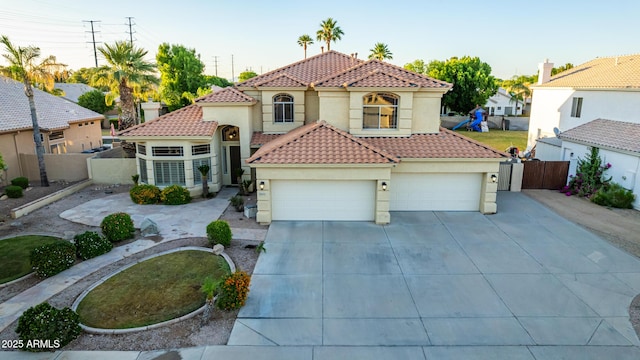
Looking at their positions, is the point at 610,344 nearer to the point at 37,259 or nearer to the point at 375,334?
the point at 375,334

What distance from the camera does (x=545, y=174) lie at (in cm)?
2245

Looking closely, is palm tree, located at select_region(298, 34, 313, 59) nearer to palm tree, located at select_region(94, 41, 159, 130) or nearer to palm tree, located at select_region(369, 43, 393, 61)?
palm tree, located at select_region(369, 43, 393, 61)

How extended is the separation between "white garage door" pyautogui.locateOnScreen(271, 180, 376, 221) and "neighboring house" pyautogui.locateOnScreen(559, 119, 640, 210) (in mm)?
12539

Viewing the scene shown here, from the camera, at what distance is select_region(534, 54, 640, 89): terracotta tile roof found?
2357cm

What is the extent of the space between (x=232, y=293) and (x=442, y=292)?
5814 mm

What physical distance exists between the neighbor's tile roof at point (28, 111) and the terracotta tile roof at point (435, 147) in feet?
65.8

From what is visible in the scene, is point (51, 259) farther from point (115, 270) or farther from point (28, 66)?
point (28, 66)

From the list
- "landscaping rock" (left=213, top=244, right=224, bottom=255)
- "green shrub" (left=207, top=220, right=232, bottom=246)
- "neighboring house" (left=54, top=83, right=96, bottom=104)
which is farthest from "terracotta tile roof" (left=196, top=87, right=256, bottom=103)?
"neighboring house" (left=54, top=83, right=96, bottom=104)

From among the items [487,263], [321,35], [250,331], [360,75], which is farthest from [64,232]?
[321,35]

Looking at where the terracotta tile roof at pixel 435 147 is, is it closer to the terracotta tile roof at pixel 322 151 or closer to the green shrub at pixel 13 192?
the terracotta tile roof at pixel 322 151

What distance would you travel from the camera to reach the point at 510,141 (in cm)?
4300

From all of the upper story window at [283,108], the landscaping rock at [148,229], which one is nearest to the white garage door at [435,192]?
the upper story window at [283,108]

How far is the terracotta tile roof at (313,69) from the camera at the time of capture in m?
22.8

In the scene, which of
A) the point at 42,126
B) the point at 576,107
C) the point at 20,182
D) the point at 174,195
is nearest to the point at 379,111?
the point at 174,195
